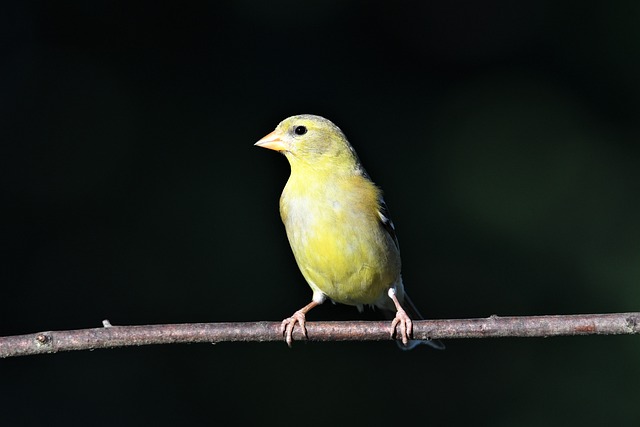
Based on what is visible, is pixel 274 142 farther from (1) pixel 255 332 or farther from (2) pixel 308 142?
(1) pixel 255 332

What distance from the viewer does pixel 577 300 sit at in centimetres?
607

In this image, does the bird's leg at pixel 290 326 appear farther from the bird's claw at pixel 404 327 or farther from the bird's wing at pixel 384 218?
the bird's wing at pixel 384 218

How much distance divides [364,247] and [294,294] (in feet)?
6.93

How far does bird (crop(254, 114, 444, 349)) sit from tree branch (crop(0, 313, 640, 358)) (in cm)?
35

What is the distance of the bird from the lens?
383 centimetres

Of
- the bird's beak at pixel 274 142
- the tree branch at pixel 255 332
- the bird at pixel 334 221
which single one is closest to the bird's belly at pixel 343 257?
the bird at pixel 334 221

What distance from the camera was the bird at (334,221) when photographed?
3830 millimetres

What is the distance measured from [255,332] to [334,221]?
729 millimetres

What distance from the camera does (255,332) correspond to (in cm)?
329

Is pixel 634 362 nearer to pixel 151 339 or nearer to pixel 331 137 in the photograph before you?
pixel 331 137

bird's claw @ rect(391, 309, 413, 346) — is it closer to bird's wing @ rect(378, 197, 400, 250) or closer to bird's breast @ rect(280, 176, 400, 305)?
bird's breast @ rect(280, 176, 400, 305)

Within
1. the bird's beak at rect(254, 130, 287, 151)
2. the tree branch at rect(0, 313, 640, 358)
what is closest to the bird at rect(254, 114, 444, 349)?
the bird's beak at rect(254, 130, 287, 151)

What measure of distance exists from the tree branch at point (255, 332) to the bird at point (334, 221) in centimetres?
35

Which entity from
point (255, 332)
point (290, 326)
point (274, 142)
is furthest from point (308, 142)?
point (255, 332)
